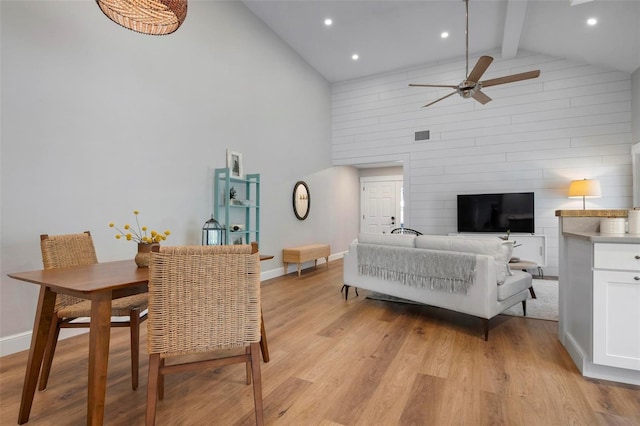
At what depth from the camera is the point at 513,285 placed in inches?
113

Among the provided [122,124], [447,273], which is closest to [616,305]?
[447,273]

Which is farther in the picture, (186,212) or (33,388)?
(186,212)

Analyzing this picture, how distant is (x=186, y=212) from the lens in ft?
12.6

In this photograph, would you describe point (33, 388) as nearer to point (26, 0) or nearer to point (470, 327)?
point (26, 0)

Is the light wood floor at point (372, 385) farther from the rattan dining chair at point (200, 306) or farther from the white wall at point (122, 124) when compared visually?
the white wall at point (122, 124)

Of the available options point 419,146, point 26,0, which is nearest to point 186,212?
point 26,0

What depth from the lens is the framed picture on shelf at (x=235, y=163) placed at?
442 centimetres

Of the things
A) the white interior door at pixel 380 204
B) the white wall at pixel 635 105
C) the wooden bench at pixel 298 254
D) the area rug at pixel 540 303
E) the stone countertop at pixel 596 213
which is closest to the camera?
the stone countertop at pixel 596 213

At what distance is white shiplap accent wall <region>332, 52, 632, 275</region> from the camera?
511 cm

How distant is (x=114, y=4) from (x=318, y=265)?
539 centimetres

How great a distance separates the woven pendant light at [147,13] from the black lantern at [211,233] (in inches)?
86.5

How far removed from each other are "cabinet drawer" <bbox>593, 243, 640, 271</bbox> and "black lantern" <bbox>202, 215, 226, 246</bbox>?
11.5 feet

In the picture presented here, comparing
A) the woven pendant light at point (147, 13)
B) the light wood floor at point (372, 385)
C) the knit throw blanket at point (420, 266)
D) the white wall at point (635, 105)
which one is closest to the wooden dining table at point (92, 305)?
the light wood floor at point (372, 385)

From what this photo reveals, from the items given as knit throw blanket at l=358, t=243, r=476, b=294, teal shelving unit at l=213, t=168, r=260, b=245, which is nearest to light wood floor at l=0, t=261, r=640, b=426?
knit throw blanket at l=358, t=243, r=476, b=294
